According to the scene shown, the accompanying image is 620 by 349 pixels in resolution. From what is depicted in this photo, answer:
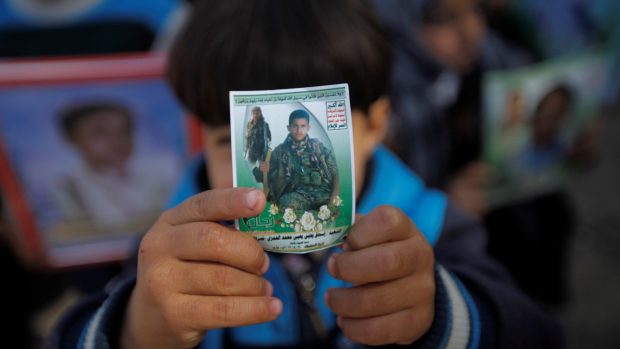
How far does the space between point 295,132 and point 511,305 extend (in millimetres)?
482

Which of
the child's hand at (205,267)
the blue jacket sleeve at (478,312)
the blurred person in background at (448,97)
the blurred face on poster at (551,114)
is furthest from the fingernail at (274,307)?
the blurred face on poster at (551,114)

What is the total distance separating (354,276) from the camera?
61 cm

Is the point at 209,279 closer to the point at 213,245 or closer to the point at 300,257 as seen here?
the point at 213,245

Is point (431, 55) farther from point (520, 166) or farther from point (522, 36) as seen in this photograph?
point (522, 36)

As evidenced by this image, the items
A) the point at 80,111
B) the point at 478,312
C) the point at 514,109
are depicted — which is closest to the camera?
the point at 478,312

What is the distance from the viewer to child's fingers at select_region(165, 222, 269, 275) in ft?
1.85

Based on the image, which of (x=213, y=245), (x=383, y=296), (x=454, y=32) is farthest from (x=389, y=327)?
(x=454, y=32)

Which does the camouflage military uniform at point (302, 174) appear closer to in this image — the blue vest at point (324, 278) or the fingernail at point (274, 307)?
the fingernail at point (274, 307)

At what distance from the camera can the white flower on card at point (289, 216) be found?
0.60m

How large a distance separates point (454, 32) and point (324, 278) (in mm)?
1045

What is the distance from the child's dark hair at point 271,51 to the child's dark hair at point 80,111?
15.2 inches

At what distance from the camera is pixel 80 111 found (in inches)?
47.6

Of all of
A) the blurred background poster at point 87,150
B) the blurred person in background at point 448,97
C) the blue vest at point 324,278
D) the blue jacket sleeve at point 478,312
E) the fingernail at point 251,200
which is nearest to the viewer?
the fingernail at point 251,200

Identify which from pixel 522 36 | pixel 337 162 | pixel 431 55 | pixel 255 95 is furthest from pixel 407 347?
pixel 522 36
